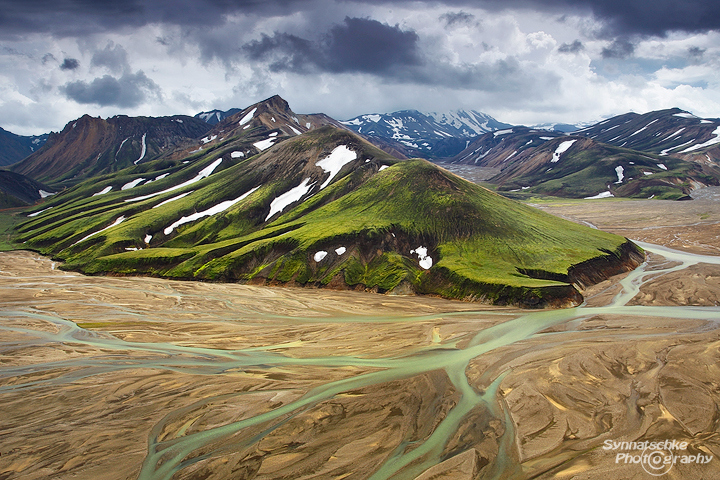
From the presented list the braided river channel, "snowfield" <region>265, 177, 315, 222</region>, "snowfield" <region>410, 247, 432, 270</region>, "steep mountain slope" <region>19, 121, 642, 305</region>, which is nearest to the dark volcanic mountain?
"snowfield" <region>410, 247, 432, 270</region>

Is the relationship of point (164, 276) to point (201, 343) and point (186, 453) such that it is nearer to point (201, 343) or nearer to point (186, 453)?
point (201, 343)

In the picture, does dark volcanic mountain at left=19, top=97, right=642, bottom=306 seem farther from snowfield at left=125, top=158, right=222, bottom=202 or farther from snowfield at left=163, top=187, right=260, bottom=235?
snowfield at left=125, top=158, right=222, bottom=202

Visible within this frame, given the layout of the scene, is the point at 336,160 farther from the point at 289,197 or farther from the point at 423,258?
the point at 423,258

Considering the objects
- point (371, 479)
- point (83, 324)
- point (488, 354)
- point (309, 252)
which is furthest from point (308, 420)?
point (309, 252)

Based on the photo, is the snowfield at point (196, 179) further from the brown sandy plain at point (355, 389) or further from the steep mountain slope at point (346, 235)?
the brown sandy plain at point (355, 389)

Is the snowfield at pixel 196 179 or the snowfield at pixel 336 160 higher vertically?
the snowfield at pixel 196 179

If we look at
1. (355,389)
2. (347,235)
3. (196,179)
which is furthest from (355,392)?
(196,179)

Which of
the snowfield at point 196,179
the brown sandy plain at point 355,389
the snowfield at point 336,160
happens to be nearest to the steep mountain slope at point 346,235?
the snowfield at point 336,160
